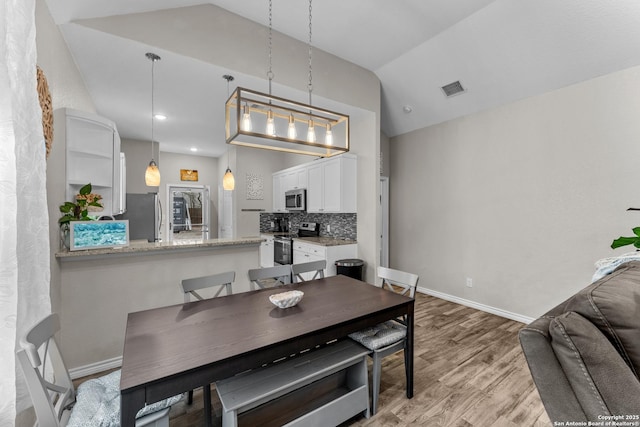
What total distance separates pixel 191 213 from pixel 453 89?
631 centimetres

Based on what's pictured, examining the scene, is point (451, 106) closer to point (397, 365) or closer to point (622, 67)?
point (622, 67)

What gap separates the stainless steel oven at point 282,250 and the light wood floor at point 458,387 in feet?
8.32

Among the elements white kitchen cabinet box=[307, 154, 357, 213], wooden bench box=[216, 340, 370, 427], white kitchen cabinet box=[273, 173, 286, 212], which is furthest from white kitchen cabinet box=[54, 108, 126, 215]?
white kitchen cabinet box=[273, 173, 286, 212]

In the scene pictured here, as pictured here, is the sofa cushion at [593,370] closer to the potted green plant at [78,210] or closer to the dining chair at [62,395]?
the dining chair at [62,395]

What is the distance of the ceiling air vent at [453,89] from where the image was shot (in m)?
3.44

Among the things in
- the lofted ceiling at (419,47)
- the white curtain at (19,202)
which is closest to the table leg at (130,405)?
the white curtain at (19,202)

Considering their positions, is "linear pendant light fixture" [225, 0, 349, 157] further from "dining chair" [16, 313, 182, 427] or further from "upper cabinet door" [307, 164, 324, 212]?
"upper cabinet door" [307, 164, 324, 212]

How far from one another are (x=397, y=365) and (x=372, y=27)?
343 centimetres

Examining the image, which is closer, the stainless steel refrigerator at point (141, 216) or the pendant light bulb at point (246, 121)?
the pendant light bulb at point (246, 121)

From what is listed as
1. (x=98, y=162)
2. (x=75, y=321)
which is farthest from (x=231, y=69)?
(x=75, y=321)

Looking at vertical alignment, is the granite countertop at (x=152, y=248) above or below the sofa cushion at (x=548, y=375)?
above

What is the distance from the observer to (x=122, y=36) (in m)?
2.18

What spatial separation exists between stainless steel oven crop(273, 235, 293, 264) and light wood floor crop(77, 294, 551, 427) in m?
2.54

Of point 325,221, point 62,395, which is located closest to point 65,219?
point 62,395
